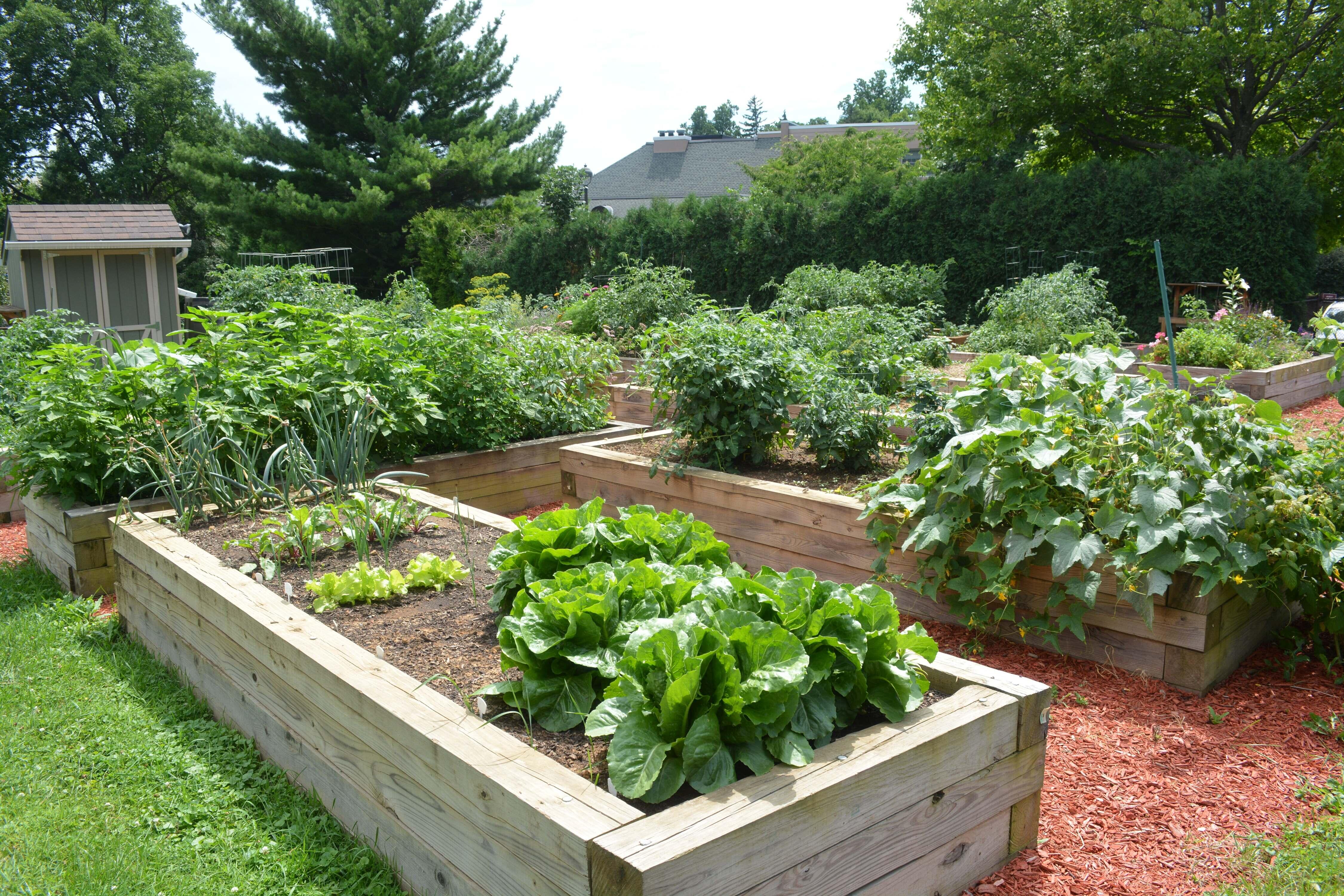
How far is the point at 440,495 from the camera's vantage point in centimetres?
538

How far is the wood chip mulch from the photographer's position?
7.20ft

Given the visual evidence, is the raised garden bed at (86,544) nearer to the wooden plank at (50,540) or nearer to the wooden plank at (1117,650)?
the wooden plank at (50,540)

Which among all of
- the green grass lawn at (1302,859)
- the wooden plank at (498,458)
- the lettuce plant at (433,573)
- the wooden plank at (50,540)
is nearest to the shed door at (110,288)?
the wooden plank at (50,540)

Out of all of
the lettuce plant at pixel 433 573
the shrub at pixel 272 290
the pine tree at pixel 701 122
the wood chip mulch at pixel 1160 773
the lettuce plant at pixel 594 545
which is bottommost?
the wood chip mulch at pixel 1160 773

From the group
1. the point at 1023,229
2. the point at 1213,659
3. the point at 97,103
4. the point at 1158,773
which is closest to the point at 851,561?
the point at 1213,659

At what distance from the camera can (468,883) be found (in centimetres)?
191

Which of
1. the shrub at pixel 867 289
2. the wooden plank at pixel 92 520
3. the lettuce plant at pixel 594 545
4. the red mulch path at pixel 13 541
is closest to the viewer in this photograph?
the lettuce plant at pixel 594 545

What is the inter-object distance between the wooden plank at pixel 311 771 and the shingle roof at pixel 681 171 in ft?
123

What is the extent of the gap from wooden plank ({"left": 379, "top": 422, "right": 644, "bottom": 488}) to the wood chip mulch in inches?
127

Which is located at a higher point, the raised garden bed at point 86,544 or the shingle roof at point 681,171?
the shingle roof at point 681,171

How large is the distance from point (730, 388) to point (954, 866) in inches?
116

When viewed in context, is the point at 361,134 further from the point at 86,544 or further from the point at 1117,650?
the point at 1117,650

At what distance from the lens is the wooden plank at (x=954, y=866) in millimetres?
1901

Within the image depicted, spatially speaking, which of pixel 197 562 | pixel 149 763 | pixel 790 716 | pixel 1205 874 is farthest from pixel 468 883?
pixel 197 562
